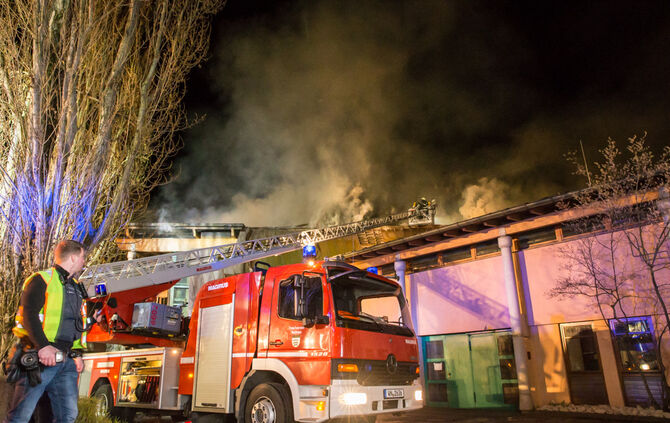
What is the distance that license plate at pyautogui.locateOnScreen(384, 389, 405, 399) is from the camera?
6.29 m

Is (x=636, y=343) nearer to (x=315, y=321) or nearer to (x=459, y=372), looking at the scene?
(x=459, y=372)

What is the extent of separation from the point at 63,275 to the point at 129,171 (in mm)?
2927

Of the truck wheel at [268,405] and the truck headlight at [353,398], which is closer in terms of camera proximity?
the truck headlight at [353,398]

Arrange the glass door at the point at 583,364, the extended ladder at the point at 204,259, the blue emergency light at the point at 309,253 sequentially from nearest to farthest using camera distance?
1. the blue emergency light at the point at 309,253
2. the extended ladder at the point at 204,259
3. the glass door at the point at 583,364

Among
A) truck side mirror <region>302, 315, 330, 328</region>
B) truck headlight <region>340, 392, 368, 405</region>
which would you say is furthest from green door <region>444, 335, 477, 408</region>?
truck side mirror <region>302, 315, 330, 328</region>

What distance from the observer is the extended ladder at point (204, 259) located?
9945 mm

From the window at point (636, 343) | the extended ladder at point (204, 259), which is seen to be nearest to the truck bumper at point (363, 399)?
the extended ladder at point (204, 259)

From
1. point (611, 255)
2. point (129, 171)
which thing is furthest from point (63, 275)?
point (611, 255)

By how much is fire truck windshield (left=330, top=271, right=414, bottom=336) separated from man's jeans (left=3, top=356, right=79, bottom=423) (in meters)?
3.22

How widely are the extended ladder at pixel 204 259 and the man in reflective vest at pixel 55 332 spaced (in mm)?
2651

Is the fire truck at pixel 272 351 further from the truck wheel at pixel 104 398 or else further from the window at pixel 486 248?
the window at pixel 486 248

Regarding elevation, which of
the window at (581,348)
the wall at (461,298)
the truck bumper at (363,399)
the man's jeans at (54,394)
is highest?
the wall at (461,298)

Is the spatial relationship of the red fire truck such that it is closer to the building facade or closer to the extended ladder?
the extended ladder

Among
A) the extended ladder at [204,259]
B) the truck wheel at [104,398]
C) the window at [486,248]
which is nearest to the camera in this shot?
the truck wheel at [104,398]
